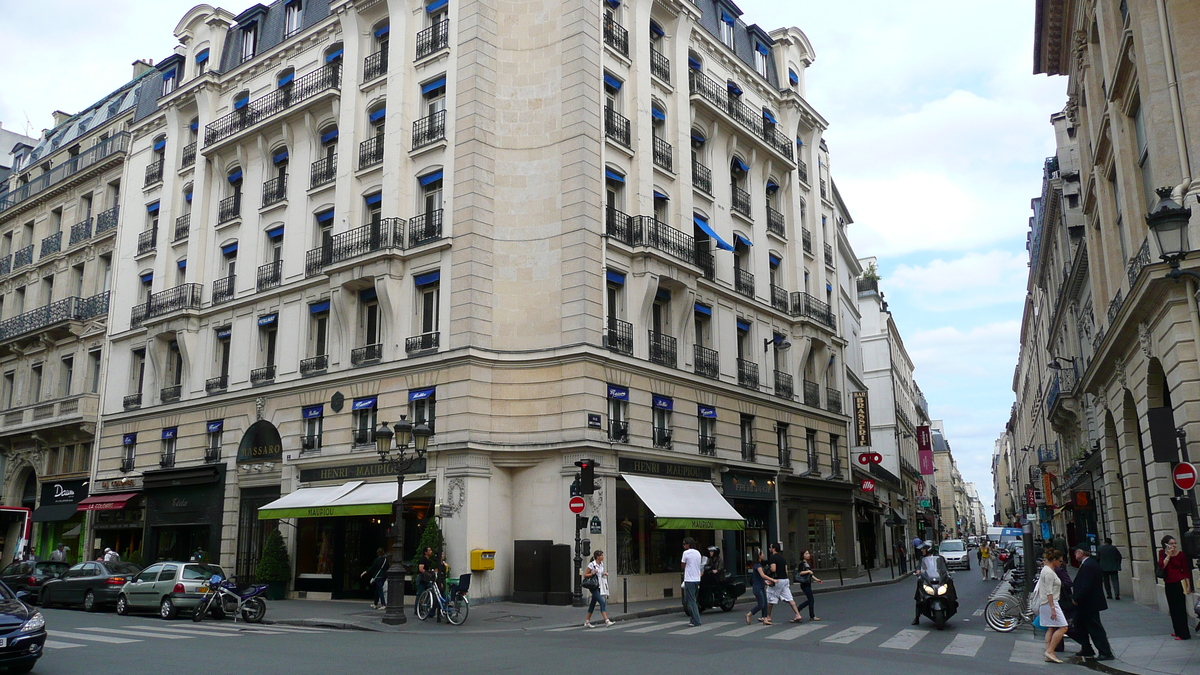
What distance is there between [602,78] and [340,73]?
9.24 metres

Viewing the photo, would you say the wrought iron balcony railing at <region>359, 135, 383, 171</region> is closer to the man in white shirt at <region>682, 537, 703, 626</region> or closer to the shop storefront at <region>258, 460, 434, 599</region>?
the shop storefront at <region>258, 460, 434, 599</region>

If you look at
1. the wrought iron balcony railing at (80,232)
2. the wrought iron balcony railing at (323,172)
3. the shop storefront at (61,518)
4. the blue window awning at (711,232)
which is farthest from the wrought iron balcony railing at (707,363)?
the wrought iron balcony railing at (80,232)

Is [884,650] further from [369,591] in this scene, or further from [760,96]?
[760,96]

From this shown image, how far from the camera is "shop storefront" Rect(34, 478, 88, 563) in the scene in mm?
35344

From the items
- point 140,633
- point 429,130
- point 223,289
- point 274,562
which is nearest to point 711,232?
point 429,130

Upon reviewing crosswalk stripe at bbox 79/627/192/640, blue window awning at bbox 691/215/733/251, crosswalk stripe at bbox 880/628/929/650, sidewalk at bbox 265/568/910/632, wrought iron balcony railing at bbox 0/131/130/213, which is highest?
wrought iron balcony railing at bbox 0/131/130/213

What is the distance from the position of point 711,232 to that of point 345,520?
15045 mm

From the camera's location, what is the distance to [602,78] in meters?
26.5

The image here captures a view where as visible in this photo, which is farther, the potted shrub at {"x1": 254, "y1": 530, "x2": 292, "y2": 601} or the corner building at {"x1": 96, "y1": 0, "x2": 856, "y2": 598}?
the potted shrub at {"x1": 254, "y1": 530, "x2": 292, "y2": 601}

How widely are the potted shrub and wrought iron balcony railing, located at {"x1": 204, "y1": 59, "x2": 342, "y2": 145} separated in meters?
14.7

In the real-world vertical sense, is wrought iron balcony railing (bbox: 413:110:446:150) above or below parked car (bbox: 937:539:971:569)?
above

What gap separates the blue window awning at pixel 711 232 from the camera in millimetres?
29062

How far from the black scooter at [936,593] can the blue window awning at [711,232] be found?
14.4 m

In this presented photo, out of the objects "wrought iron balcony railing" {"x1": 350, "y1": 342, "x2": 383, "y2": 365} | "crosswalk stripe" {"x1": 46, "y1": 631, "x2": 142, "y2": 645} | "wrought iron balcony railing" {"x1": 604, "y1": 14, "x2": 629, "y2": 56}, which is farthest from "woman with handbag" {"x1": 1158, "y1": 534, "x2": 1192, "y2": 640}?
"wrought iron balcony railing" {"x1": 604, "y1": 14, "x2": 629, "y2": 56}
